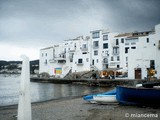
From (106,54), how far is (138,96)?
5397 centimetres

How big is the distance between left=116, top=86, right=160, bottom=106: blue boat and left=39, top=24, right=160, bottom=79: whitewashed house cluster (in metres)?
29.2

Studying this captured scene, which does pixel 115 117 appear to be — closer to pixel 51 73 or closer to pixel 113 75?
pixel 113 75

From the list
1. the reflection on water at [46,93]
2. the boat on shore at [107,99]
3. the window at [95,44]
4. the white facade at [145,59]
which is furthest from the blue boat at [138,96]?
the window at [95,44]

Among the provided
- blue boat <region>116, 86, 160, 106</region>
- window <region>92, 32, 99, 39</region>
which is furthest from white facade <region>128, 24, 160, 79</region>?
blue boat <region>116, 86, 160, 106</region>

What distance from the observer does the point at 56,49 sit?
3462 inches

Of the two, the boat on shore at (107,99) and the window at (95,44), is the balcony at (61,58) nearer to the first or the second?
the window at (95,44)

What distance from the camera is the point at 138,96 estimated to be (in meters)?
14.3

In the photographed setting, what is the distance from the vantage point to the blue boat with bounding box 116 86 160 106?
1375 centimetres

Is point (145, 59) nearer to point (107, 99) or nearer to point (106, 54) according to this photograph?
point (106, 54)

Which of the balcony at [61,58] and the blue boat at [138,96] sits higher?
the balcony at [61,58]

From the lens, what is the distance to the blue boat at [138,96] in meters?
13.8

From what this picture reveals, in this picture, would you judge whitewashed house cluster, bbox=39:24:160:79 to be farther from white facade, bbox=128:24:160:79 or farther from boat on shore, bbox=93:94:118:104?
boat on shore, bbox=93:94:118:104

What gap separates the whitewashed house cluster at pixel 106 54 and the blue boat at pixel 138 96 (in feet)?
95.8

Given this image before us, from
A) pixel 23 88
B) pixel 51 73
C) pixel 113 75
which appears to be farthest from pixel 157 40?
pixel 51 73
